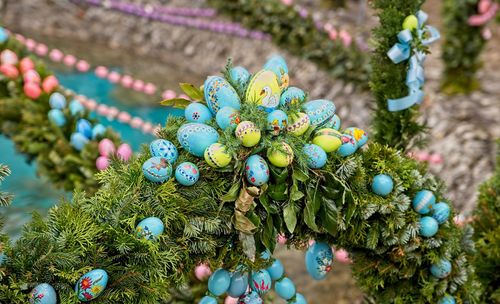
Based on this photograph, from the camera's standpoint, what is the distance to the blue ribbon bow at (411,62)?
1806mm

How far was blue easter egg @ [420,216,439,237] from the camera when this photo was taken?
154 cm

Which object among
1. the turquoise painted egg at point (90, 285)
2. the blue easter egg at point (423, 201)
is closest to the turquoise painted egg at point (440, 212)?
the blue easter egg at point (423, 201)

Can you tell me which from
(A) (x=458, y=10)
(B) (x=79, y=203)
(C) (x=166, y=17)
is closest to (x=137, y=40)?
(C) (x=166, y=17)

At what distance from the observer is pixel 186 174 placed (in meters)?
1.25

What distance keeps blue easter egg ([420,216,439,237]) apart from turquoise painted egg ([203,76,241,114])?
67 cm

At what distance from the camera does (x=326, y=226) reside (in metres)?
1.38

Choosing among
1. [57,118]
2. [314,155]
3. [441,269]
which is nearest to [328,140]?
[314,155]

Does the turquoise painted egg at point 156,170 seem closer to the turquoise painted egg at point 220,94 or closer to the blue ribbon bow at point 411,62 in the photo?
the turquoise painted egg at point 220,94

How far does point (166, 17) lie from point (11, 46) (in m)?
4.05

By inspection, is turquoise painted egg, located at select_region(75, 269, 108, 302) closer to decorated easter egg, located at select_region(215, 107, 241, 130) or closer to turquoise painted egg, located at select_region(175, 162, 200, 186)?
turquoise painted egg, located at select_region(175, 162, 200, 186)

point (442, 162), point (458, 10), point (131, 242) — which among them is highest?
point (131, 242)

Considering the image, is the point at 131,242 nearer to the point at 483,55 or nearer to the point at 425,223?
the point at 425,223

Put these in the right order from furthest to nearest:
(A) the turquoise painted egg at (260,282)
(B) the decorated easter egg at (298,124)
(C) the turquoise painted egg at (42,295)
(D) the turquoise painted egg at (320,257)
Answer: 1. (D) the turquoise painted egg at (320,257)
2. (A) the turquoise painted egg at (260,282)
3. (B) the decorated easter egg at (298,124)
4. (C) the turquoise painted egg at (42,295)

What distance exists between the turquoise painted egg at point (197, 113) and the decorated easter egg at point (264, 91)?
12cm
